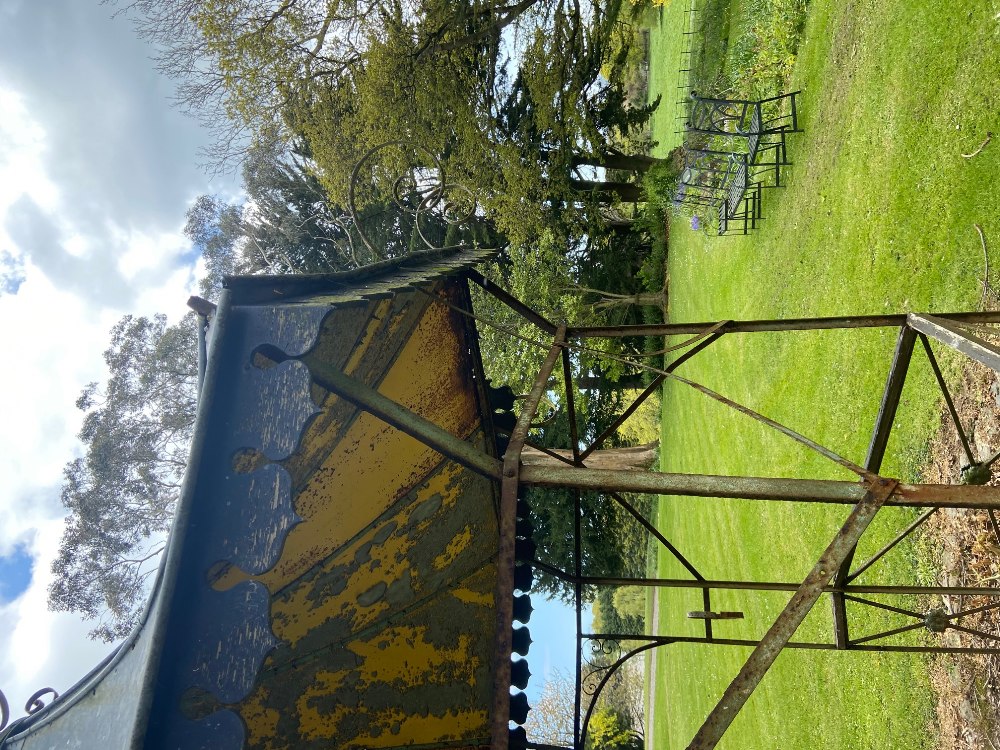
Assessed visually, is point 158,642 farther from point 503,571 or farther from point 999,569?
point 999,569

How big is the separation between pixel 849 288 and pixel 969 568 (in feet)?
11.4

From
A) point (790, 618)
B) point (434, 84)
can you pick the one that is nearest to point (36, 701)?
point (790, 618)

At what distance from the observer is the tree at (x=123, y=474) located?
19172 millimetres

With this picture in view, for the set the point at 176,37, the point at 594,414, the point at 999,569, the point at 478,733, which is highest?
the point at 176,37

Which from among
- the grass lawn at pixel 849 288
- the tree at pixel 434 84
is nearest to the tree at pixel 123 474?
the tree at pixel 434 84

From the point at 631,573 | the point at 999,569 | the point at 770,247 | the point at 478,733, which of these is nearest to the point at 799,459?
the point at 770,247

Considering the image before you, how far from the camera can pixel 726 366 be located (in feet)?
42.7

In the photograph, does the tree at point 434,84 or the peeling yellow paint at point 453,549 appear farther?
the tree at point 434,84

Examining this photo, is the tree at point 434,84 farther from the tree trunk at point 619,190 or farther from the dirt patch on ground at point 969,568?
the dirt patch on ground at point 969,568

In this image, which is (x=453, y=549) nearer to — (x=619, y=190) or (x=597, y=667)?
(x=597, y=667)

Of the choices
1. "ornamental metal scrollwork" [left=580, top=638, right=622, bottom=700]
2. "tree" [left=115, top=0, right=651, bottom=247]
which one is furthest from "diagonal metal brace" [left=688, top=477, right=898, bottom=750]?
"tree" [left=115, top=0, right=651, bottom=247]

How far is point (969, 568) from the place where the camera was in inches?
194

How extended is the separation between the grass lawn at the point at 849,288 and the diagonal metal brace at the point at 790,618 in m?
3.32

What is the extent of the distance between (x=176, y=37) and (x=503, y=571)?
13.2 meters
